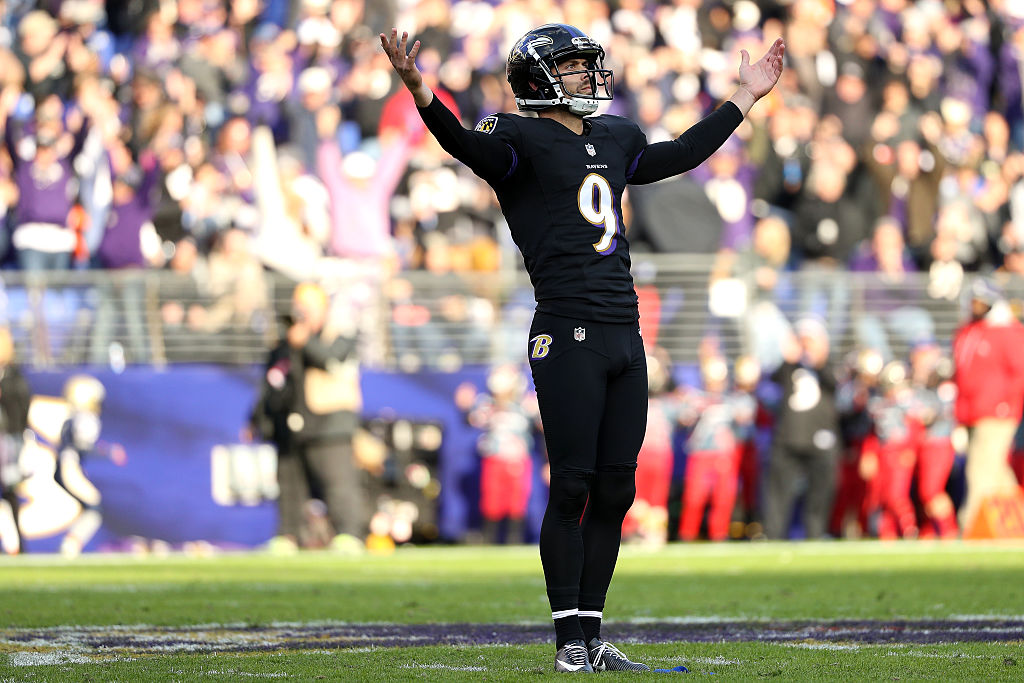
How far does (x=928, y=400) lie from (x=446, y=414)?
15.0ft

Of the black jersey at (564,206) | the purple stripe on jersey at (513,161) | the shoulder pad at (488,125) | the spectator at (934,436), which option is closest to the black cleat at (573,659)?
the black jersey at (564,206)

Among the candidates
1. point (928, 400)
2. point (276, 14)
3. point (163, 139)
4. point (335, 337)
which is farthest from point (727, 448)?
point (276, 14)

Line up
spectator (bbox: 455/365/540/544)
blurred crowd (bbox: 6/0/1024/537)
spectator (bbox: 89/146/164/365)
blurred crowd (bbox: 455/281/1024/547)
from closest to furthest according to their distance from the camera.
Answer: spectator (bbox: 89/146/164/365), spectator (bbox: 455/365/540/544), blurred crowd (bbox: 455/281/1024/547), blurred crowd (bbox: 6/0/1024/537)

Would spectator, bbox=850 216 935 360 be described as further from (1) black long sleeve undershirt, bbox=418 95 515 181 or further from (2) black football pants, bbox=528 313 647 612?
(1) black long sleeve undershirt, bbox=418 95 515 181

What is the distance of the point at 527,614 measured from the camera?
8195 mm

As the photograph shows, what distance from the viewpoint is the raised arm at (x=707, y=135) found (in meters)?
5.99

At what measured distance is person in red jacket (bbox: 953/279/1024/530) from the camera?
50.9 feet

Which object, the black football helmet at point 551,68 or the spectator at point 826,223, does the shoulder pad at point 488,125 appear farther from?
the spectator at point 826,223

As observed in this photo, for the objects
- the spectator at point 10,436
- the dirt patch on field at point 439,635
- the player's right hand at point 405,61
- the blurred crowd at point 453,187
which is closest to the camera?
the player's right hand at point 405,61

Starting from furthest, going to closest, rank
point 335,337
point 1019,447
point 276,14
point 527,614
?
point 276,14 → point 1019,447 → point 335,337 → point 527,614

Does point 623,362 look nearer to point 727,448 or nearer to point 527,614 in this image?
point 527,614

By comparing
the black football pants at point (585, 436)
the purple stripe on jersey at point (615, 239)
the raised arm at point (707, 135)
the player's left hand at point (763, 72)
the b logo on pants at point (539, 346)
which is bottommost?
the black football pants at point (585, 436)

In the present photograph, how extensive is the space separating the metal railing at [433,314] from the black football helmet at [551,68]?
949 centimetres

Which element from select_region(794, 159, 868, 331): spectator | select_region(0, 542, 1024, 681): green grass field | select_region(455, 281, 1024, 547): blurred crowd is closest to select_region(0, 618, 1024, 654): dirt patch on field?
select_region(0, 542, 1024, 681): green grass field
